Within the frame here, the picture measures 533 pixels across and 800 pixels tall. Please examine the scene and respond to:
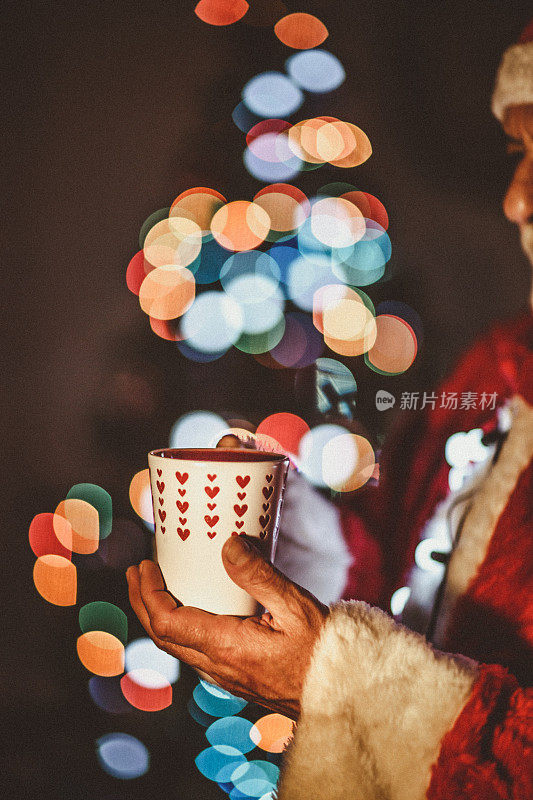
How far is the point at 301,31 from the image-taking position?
1.38 metres

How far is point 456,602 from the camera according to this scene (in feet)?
2.43

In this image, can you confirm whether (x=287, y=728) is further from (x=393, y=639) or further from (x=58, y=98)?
(x=58, y=98)

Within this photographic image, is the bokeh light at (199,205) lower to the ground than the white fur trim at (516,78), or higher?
lower

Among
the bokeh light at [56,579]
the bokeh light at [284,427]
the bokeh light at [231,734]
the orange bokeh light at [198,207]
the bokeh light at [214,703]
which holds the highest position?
the orange bokeh light at [198,207]

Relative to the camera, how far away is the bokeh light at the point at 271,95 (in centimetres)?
146

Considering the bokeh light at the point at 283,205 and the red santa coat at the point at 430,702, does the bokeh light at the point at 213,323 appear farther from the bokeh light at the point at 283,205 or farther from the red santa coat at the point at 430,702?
the red santa coat at the point at 430,702

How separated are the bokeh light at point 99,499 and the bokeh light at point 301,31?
145 cm

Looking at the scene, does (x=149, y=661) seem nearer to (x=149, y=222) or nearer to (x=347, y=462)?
(x=347, y=462)

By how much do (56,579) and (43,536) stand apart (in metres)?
0.16

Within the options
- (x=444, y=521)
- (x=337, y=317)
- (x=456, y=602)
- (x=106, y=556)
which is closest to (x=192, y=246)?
(x=337, y=317)

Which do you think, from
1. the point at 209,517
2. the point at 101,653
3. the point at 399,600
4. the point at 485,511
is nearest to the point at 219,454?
the point at 209,517

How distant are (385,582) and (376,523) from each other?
0.13 m

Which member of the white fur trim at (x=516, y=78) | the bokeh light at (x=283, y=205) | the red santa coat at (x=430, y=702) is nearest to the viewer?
the red santa coat at (x=430, y=702)

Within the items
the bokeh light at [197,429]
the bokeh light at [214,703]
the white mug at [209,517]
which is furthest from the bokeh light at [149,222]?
the bokeh light at [214,703]
